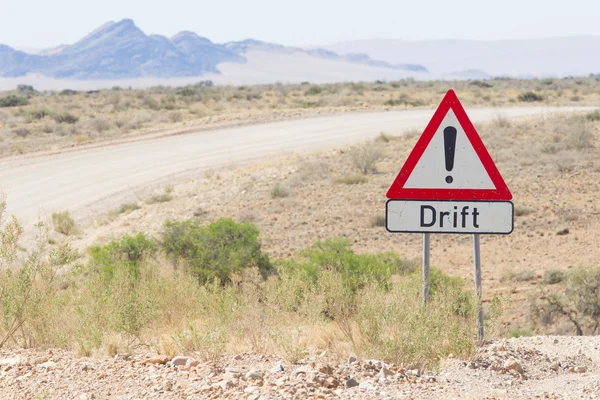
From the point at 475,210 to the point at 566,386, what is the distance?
1345 millimetres

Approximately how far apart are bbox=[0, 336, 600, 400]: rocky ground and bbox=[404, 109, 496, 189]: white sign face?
1.22m

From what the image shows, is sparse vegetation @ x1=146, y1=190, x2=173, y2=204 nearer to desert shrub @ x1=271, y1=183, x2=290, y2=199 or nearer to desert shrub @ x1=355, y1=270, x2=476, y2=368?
A: desert shrub @ x1=271, y1=183, x2=290, y2=199

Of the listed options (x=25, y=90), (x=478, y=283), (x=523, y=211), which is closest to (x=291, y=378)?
(x=478, y=283)

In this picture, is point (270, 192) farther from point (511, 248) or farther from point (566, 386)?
point (566, 386)

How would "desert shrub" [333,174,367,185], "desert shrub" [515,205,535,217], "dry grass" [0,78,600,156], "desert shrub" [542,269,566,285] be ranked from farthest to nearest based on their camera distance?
1. "dry grass" [0,78,600,156]
2. "desert shrub" [333,174,367,185]
3. "desert shrub" [515,205,535,217]
4. "desert shrub" [542,269,566,285]

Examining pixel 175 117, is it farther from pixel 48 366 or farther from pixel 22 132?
pixel 48 366

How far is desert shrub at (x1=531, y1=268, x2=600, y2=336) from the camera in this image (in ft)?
36.3

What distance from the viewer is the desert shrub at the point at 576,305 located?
11055 mm

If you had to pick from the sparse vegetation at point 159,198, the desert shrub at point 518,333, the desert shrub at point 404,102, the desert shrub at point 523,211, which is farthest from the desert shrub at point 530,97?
the desert shrub at point 518,333

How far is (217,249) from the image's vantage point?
12.6 metres

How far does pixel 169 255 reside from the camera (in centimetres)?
1284

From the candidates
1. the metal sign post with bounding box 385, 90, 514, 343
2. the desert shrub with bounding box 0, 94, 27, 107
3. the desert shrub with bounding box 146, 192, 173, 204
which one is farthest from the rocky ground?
the desert shrub with bounding box 0, 94, 27, 107

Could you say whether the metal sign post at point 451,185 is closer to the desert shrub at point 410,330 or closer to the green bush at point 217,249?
the desert shrub at point 410,330

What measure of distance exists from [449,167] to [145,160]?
22669 mm
